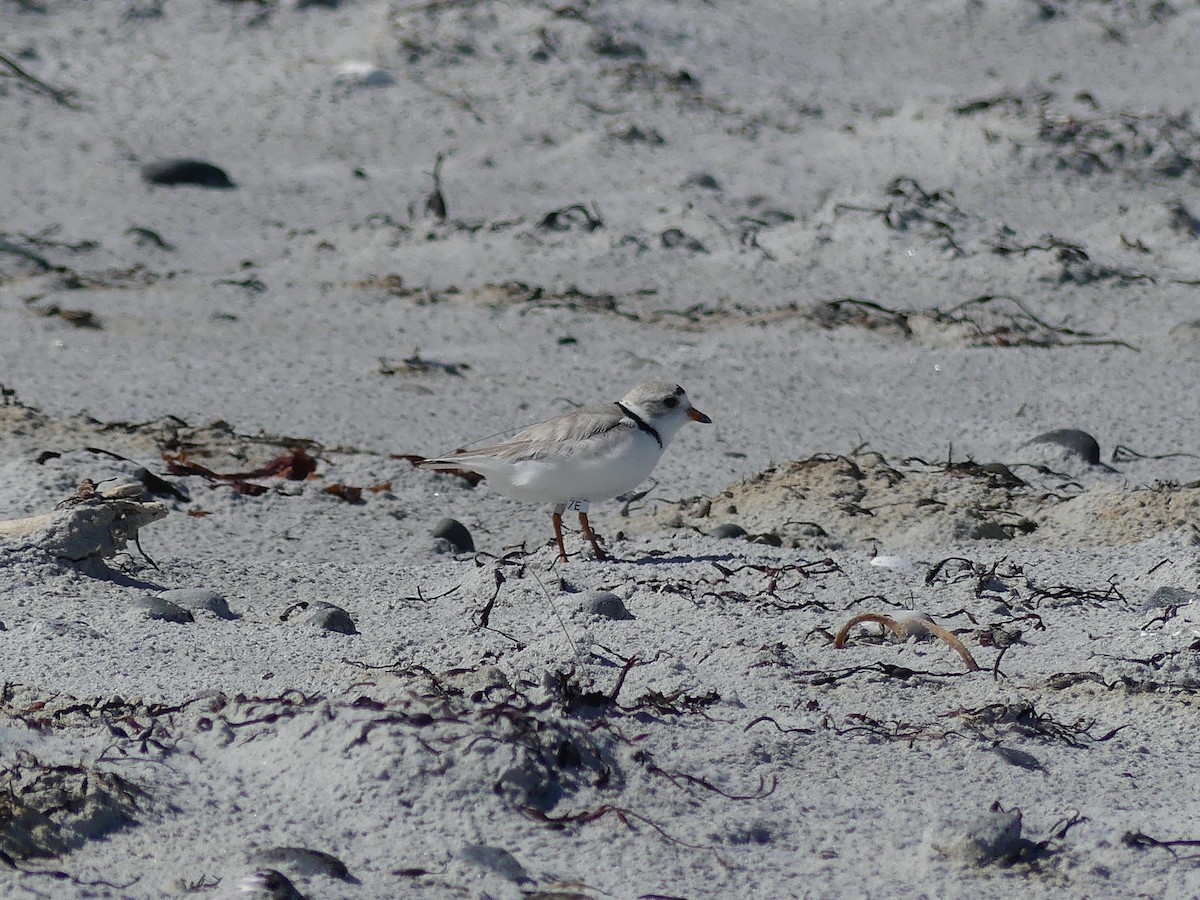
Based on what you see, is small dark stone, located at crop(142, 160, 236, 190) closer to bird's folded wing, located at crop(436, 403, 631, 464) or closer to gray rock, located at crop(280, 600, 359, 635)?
bird's folded wing, located at crop(436, 403, 631, 464)

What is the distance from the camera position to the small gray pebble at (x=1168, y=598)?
3.67m

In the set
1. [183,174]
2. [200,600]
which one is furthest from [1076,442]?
[183,174]

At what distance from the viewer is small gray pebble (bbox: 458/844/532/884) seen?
2420mm

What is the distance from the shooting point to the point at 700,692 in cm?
312

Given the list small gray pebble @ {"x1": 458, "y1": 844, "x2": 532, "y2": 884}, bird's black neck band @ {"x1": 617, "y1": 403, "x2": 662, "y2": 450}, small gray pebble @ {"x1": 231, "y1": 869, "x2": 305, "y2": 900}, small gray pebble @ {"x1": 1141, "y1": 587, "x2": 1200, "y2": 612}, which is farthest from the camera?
bird's black neck band @ {"x1": 617, "y1": 403, "x2": 662, "y2": 450}

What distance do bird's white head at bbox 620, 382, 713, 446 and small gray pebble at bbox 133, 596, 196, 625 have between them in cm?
144

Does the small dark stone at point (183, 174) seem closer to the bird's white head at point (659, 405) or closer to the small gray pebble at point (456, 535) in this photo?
the small gray pebble at point (456, 535)

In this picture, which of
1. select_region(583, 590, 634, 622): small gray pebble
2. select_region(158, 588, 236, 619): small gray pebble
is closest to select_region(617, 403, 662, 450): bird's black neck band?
select_region(583, 590, 634, 622): small gray pebble

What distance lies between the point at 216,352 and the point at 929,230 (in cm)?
364

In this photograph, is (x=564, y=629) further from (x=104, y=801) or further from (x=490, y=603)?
(x=104, y=801)

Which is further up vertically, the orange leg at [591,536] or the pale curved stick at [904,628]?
the pale curved stick at [904,628]

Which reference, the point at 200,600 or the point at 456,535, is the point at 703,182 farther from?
the point at 200,600

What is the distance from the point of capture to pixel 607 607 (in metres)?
3.64

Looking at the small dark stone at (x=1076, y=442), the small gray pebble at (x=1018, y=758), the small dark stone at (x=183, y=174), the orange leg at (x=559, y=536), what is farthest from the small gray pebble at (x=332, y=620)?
the small dark stone at (x=183, y=174)
